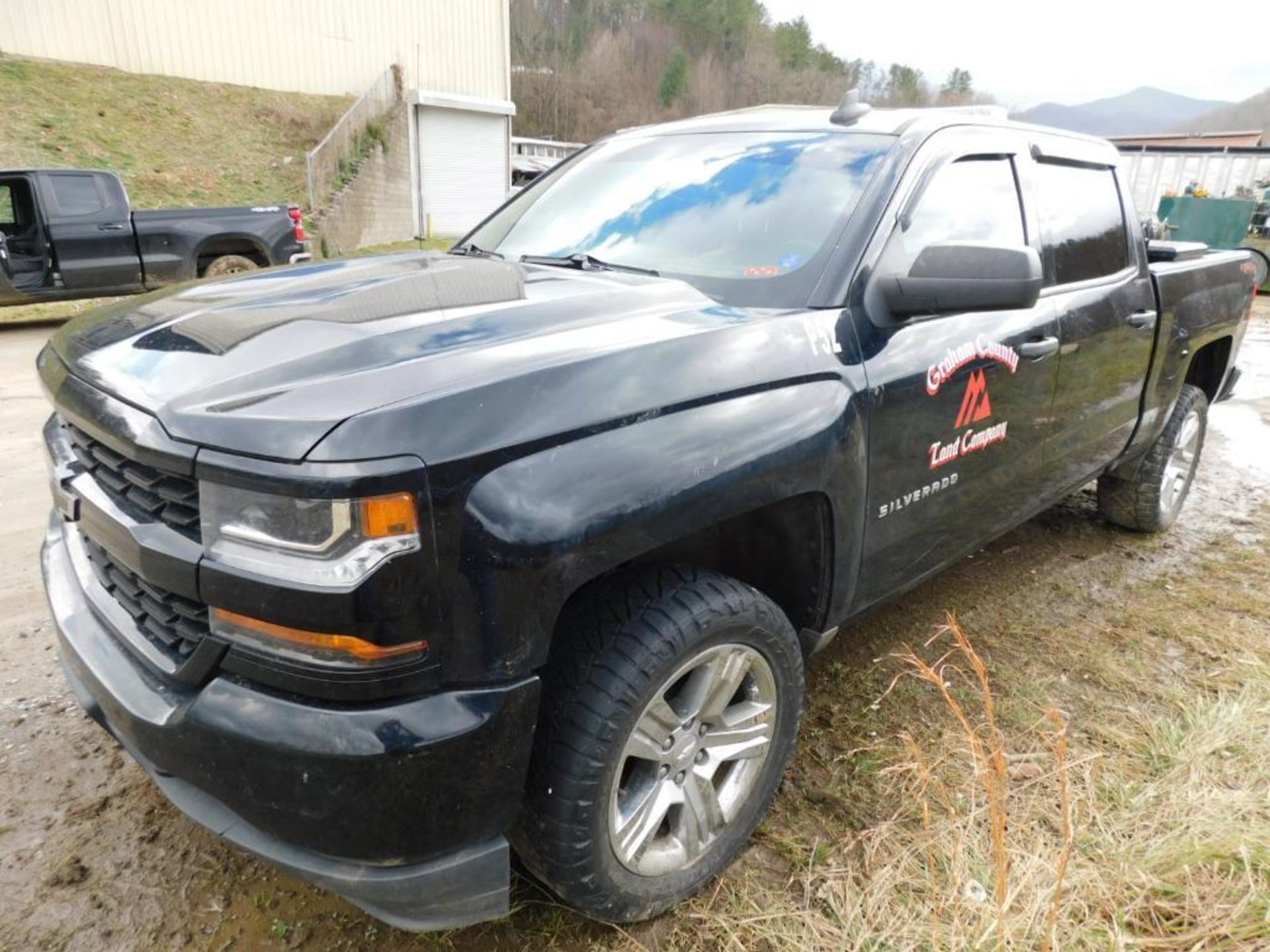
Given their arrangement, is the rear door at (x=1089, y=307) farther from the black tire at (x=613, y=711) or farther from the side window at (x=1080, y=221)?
the black tire at (x=613, y=711)

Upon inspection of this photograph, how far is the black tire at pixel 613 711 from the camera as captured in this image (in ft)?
5.33

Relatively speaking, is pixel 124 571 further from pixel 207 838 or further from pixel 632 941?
pixel 632 941

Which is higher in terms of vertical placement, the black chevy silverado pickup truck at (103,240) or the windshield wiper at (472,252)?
the windshield wiper at (472,252)

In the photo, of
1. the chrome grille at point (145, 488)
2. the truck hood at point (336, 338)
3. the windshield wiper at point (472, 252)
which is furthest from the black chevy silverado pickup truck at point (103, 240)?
the chrome grille at point (145, 488)

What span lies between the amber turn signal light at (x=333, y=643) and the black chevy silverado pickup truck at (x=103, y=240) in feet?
29.7

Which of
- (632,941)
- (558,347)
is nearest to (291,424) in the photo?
(558,347)

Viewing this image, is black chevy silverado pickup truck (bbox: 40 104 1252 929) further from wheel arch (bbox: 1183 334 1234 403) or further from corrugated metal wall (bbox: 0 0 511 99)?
corrugated metal wall (bbox: 0 0 511 99)

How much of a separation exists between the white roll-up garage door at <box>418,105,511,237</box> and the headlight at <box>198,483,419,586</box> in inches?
838

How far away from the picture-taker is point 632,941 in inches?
74.3

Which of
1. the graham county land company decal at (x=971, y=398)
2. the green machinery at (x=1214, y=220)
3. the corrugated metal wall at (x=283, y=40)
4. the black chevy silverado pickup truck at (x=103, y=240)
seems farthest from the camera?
the corrugated metal wall at (x=283, y=40)

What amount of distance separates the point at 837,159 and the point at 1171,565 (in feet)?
9.55

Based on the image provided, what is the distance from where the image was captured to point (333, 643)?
1.38m

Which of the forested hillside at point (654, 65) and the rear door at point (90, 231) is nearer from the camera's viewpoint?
the rear door at point (90, 231)

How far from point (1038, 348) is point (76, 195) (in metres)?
10.1
